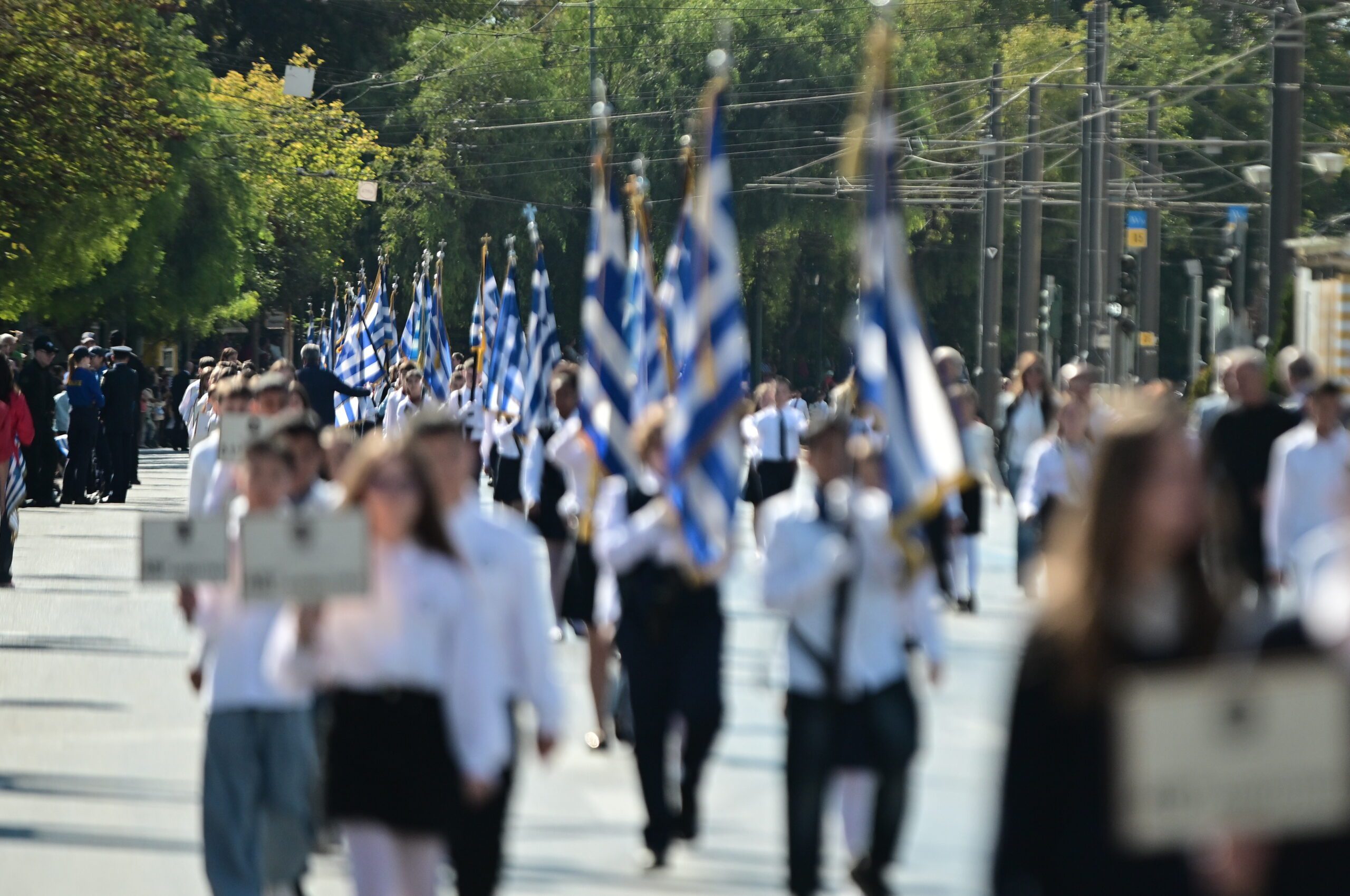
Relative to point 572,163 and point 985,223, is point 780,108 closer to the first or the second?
point 572,163

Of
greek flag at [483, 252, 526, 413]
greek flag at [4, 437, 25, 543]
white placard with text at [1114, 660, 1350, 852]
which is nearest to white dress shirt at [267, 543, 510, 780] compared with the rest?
white placard with text at [1114, 660, 1350, 852]

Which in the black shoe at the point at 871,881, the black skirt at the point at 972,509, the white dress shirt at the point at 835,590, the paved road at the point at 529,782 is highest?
the white dress shirt at the point at 835,590

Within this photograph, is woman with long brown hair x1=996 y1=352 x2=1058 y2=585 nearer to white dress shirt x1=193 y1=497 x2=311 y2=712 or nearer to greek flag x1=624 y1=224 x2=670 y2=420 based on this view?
greek flag x1=624 y1=224 x2=670 y2=420

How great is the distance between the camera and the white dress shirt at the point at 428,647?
5.96 m

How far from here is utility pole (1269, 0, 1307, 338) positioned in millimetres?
23312

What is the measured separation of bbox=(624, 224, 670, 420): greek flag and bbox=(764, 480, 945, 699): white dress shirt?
192 inches

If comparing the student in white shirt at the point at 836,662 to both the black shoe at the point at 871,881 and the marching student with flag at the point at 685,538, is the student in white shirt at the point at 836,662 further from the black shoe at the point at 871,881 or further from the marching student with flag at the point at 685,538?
the marching student with flag at the point at 685,538

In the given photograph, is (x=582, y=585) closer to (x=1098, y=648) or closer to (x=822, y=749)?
(x=822, y=749)

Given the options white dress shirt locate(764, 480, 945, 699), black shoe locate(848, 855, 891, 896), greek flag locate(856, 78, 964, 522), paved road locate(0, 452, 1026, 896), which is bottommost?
paved road locate(0, 452, 1026, 896)

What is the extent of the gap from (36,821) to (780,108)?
56.8 meters

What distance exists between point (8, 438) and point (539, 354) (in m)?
4.10

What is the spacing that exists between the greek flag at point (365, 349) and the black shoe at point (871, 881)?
24464 millimetres

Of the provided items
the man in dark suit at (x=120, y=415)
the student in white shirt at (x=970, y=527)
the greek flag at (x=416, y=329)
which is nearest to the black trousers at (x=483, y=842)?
the student in white shirt at (x=970, y=527)

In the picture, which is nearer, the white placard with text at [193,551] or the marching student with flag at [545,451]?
the white placard with text at [193,551]
